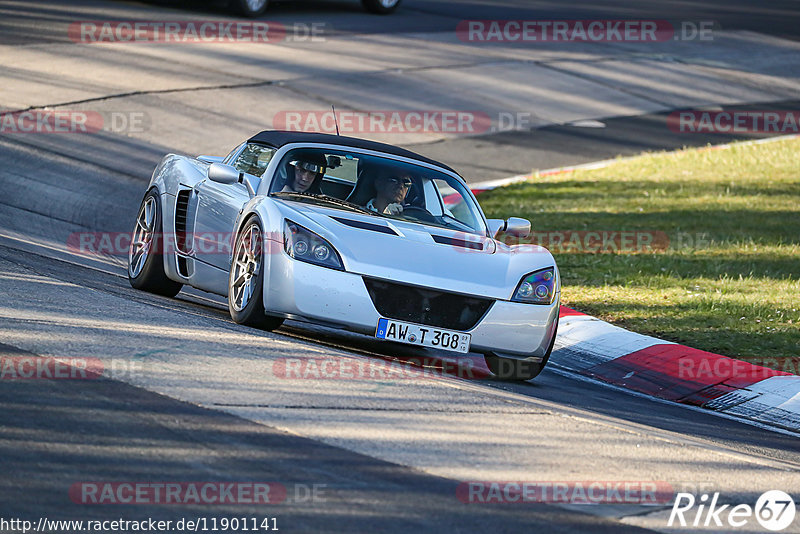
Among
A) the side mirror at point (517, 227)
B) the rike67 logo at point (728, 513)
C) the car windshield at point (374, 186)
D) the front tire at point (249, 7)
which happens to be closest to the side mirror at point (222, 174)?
the car windshield at point (374, 186)

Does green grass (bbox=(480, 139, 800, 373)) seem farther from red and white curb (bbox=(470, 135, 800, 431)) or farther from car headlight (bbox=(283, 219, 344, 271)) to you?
car headlight (bbox=(283, 219, 344, 271))

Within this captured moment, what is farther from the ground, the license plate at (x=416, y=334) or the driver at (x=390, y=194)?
the driver at (x=390, y=194)

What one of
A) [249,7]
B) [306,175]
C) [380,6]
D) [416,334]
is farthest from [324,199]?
[380,6]

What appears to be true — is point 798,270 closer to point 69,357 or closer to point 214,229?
point 214,229

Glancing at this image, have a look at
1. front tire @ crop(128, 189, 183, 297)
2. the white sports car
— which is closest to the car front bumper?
the white sports car

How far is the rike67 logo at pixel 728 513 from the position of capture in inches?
203

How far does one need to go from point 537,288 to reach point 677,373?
163cm

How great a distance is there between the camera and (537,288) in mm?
7754

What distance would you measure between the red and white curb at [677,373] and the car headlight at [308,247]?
2.42 m

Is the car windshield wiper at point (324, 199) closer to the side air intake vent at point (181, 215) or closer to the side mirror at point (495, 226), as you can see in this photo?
the side mirror at point (495, 226)

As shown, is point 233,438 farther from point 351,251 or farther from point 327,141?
point 327,141

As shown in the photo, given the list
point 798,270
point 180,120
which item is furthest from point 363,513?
point 180,120

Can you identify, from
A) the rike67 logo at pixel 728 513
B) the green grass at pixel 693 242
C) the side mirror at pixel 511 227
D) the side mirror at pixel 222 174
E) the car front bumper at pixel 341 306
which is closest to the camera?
the rike67 logo at pixel 728 513

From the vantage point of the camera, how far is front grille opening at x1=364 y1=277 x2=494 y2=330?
7.27 m
